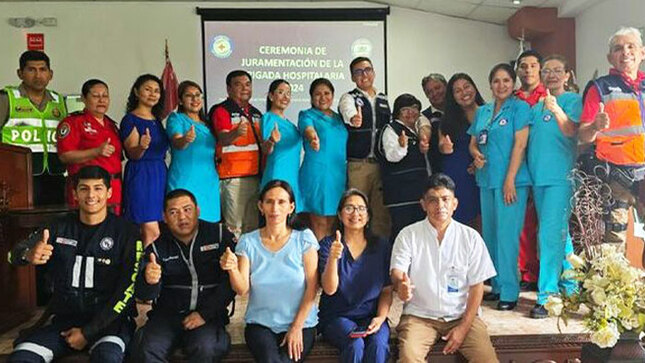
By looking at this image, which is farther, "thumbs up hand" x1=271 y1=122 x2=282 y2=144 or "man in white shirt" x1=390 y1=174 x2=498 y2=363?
"thumbs up hand" x1=271 y1=122 x2=282 y2=144

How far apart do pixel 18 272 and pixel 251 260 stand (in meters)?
1.51

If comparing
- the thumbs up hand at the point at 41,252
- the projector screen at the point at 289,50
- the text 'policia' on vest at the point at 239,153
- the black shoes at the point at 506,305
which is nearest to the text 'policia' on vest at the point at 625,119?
the black shoes at the point at 506,305

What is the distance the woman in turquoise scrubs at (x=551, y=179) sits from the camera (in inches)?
122

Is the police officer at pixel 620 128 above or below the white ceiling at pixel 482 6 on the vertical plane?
below

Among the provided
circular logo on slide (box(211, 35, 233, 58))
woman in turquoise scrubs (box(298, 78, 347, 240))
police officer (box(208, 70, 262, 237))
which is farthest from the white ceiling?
woman in turquoise scrubs (box(298, 78, 347, 240))

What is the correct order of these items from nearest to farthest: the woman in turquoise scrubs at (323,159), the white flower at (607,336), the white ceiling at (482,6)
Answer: the white flower at (607,336), the woman in turquoise scrubs at (323,159), the white ceiling at (482,6)

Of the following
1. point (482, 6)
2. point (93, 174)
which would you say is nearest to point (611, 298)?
point (93, 174)

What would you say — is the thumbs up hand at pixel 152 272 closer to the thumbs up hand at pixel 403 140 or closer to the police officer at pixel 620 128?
the thumbs up hand at pixel 403 140

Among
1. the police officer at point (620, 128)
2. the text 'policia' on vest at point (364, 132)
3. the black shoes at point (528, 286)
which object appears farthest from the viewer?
the black shoes at point (528, 286)

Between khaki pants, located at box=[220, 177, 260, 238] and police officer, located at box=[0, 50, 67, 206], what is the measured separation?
106cm

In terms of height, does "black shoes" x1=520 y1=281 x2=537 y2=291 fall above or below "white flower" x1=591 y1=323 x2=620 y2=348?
below

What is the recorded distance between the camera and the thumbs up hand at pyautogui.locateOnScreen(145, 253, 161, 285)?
243cm

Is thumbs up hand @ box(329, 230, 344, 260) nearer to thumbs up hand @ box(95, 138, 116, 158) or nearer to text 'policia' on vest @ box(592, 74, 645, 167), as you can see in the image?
thumbs up hand @ box(95, 138, 116, 158)

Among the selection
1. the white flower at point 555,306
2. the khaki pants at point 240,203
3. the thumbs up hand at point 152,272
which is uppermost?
the khaki pants at point 240,203
